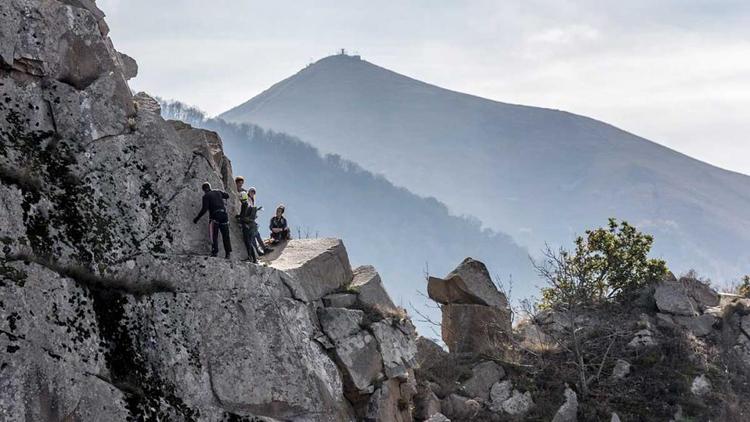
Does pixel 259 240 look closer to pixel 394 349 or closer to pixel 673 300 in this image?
pixel 394 349

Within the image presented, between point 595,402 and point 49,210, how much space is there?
21.4 meters

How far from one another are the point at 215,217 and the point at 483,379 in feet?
45.8

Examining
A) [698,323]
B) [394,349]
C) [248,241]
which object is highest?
[248,241]

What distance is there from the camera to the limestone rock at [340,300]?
3053 centimetres

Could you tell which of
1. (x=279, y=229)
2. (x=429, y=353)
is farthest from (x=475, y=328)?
(x=279, y=229)

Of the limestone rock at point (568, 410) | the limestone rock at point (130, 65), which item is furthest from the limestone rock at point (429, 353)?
the limestone rock at point (130, 65)

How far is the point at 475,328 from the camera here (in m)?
37.9

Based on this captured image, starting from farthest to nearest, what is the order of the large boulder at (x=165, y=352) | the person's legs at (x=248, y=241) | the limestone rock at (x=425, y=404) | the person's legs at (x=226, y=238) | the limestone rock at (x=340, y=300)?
1. the limestone rock at (x=425, y=404)
2. the limestone rock at (x=340, y=300)
3. the person's legs at (x=248, y=241)
4. the person's legs at (x=226, y=238)
5. the large boulder at (x=165, y=352)

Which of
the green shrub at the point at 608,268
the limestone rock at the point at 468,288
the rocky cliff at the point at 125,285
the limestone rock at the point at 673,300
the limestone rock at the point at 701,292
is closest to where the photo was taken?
the rocky cliff at the point at 125,285

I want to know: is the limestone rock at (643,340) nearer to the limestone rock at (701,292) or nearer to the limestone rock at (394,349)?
the limestone rock at (701,292)

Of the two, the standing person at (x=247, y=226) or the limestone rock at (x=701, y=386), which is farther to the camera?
the limestone rock at (x=701, y=386)

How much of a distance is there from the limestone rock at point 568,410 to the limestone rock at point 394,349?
6.35 metres

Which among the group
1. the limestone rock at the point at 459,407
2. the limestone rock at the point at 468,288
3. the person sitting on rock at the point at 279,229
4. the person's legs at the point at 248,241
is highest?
the person sitting on rock at the point at 279,229

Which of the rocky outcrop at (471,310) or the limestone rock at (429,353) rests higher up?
the rocky outcrop at (471,310)
